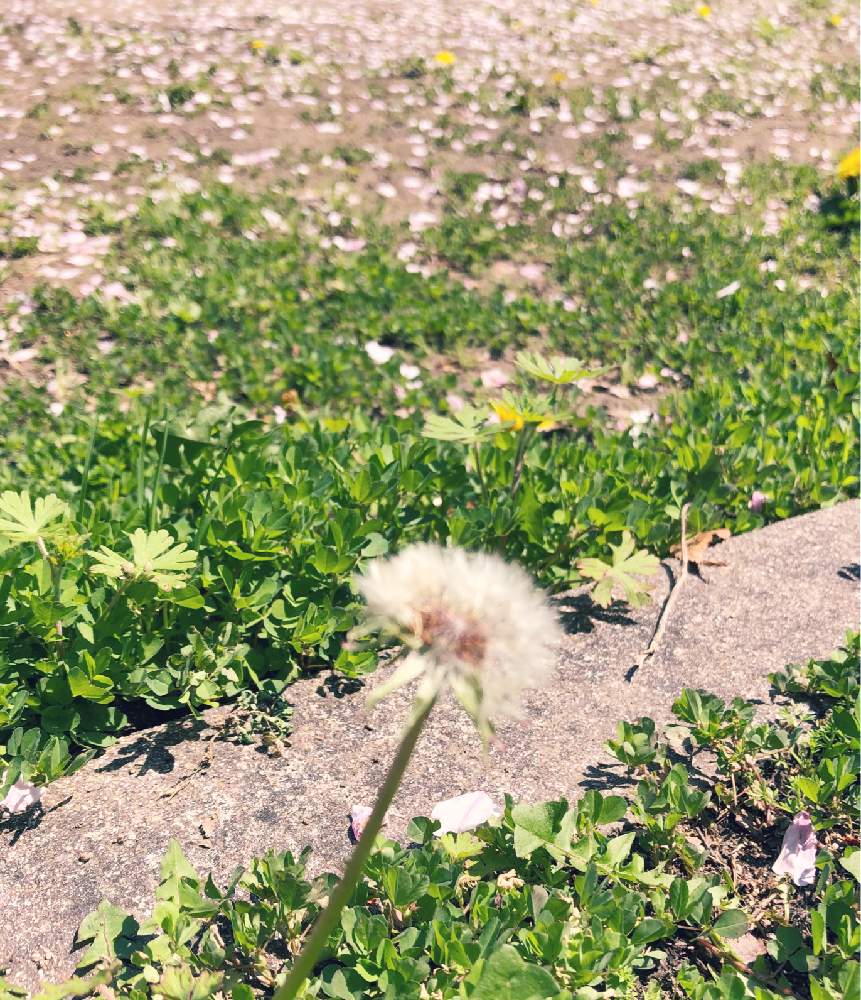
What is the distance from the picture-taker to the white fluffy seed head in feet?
3.22

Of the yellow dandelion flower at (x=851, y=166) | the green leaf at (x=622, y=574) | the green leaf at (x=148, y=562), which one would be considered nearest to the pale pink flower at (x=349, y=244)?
the yellow dandelion flower at (x=851, y=166)

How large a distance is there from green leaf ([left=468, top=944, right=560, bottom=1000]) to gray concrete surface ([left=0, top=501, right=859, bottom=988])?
38 centimetres

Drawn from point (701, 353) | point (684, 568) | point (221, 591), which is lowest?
point (701, 353)

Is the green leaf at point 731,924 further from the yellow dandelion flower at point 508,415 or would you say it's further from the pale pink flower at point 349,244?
the pale pink flower at point 349,244

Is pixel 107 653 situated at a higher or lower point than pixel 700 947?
higher

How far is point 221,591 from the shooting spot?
232 centimetres

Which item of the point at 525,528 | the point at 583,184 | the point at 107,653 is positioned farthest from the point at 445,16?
the point at 107,653

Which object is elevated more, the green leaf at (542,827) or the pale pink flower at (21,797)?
the green leaf at (542,827)

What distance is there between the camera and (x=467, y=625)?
1.00m

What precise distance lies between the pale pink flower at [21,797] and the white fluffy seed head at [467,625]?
1.18 metres

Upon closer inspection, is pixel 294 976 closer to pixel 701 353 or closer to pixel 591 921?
pixel 591 921

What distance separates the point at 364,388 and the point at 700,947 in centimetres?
284

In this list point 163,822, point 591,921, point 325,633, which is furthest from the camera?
point 325,633

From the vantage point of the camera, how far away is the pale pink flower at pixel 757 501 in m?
3.07
